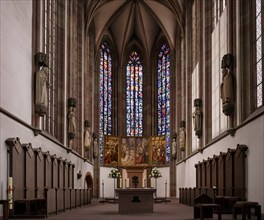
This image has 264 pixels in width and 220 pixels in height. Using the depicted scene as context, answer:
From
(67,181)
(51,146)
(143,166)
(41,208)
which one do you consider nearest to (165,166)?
(143,166)

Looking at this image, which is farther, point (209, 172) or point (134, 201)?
point (209, 172)

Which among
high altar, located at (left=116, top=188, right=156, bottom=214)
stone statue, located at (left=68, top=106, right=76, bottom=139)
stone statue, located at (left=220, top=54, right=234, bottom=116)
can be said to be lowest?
high altar, located at (left=116, top=188, right=156, bottom=214)

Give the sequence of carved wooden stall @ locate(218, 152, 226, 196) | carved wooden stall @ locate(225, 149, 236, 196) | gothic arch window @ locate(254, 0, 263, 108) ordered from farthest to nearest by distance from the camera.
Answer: carved wooden stall @ locate(218, 152, 226, 196) < carved wooden stall @ locate(225, 149, 236, 196) < gothic arch window @ locate(254, 0, 263, 108)

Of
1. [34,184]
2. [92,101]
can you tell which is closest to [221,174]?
[34,184]

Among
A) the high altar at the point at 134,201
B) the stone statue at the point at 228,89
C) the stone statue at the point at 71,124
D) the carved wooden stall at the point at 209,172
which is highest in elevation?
the stone statue at the point at 228,89

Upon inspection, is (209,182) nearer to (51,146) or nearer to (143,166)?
(51,146)

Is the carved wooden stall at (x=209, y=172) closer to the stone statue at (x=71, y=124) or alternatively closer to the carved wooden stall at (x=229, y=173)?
the carved wooden stall at (x=229, y=173)

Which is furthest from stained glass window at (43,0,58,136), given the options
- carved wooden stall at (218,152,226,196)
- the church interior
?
carved wooden stall at (218,152,226,196)

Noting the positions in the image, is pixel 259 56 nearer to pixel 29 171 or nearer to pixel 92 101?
pixel 29 171

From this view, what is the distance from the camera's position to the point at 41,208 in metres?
18.8

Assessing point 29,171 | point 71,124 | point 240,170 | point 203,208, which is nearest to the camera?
point 203,208

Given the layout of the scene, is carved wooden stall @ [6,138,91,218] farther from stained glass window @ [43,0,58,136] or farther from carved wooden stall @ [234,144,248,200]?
carved wooden stall @ [234,144,248,200]

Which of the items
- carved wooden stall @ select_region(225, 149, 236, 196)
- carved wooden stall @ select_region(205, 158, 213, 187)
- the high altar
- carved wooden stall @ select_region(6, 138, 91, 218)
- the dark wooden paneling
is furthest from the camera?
carved wooden stall @ select_region(205, 158, 213, 187)

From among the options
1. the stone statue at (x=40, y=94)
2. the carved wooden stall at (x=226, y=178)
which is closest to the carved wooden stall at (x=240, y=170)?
the carved wooden stall at (x=226, y=178)
